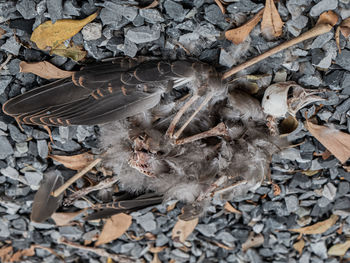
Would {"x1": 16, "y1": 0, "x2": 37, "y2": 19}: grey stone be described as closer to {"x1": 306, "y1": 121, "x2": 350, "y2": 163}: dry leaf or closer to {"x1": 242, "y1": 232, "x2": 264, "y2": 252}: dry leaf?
{"x1": 306, "y1": 121, "x2": 350, "y2": 163}: dry leaf

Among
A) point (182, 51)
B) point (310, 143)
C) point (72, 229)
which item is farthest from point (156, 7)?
point (72, 229)

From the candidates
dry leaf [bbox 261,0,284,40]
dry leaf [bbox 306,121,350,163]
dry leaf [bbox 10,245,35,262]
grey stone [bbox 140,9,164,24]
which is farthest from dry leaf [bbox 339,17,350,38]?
dry leaf [bbox 10,245,35,262]

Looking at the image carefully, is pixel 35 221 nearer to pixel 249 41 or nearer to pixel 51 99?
pixel 51 99

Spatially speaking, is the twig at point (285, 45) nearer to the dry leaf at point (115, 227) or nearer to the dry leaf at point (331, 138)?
the dry leaf at point (331, 138)

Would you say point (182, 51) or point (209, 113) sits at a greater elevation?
point (182, 51)

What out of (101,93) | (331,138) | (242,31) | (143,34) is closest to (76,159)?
(101,93)

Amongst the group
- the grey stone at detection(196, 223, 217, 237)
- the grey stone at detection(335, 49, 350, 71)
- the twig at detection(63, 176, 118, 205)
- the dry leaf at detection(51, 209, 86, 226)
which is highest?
the grey stone at detection(335, 49, 350, 71)
